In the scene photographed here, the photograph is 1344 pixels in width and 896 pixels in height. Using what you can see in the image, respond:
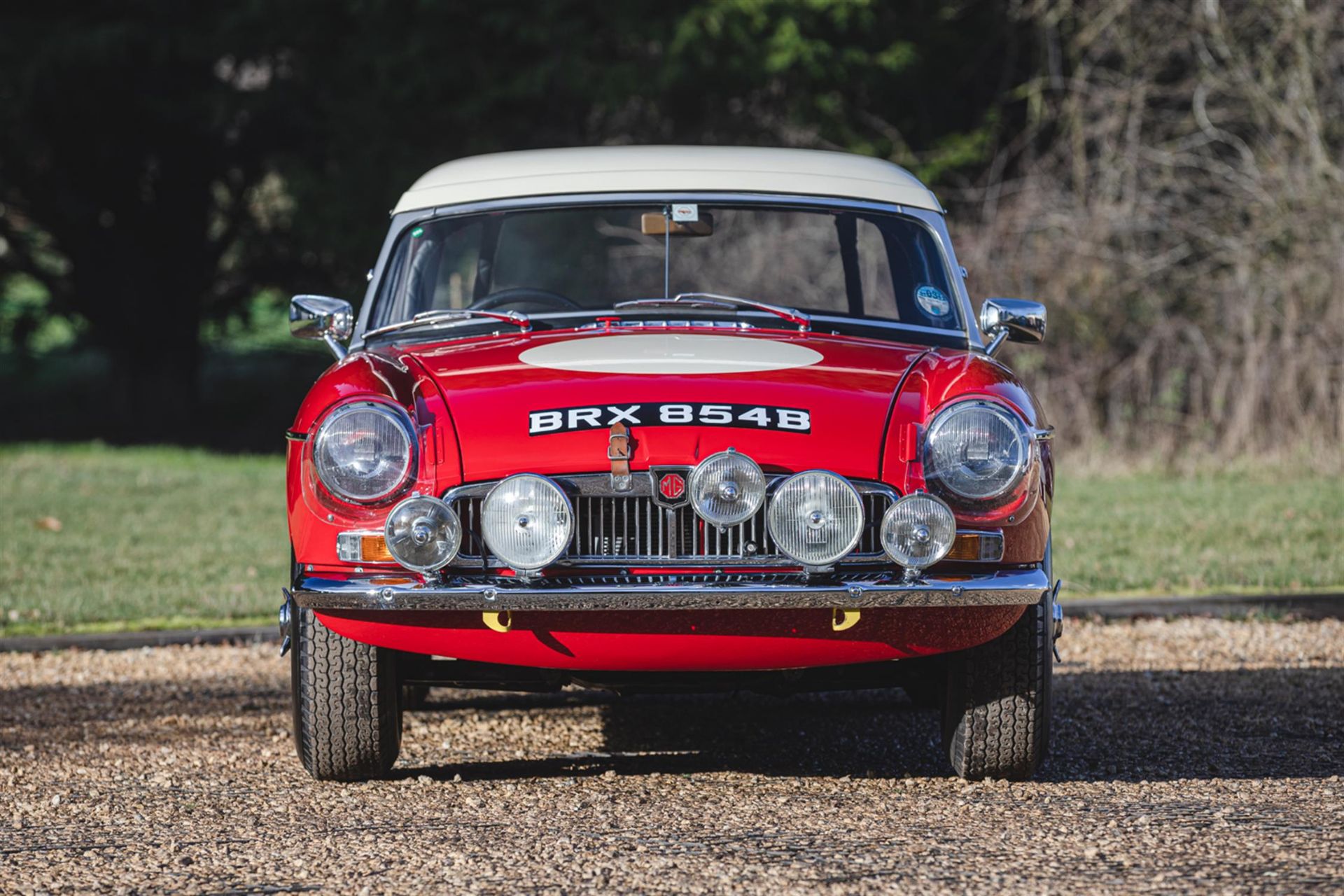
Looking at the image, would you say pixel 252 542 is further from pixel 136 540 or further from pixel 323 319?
pixel 323 319

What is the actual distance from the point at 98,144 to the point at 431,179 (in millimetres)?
15626

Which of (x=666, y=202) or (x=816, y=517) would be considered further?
(x=666, y=202)

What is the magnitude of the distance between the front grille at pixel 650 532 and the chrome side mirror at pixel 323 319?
1.42 meters

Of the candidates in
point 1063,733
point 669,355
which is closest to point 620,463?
point 669,355

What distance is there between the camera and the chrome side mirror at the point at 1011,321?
5.03 metres

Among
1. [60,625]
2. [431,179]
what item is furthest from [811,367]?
[60,625]

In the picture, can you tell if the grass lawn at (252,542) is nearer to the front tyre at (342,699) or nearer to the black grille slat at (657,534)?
the front tyre at (342,699)

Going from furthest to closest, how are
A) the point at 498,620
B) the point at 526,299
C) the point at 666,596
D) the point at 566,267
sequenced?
the point at 566,267 < the point at 526,299 < the point at 498,620 < the point at 666,596

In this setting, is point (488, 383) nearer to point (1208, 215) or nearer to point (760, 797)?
point (760, 797)

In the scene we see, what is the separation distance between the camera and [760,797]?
4.11m

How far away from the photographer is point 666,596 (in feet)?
12.2

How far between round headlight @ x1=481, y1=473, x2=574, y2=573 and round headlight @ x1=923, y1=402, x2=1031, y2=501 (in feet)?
2.82

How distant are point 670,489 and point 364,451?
2.38ft

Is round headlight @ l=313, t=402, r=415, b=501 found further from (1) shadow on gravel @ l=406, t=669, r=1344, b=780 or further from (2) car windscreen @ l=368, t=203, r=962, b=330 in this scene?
(2) car windscreen @ l=368, t=203, r=962, b=330
